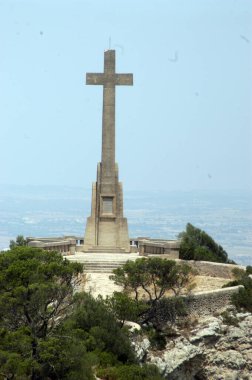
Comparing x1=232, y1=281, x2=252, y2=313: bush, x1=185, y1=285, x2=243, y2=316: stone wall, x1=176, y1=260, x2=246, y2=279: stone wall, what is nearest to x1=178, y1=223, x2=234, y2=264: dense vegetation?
x1=176, y1=260, x2=246, y2=279: stone wall

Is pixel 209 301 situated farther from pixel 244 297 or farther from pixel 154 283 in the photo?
pixel 154 283

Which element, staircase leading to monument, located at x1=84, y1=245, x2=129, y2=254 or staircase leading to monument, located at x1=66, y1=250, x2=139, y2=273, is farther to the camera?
staircase leading to monument, located at x1=84, y1=245, x2=129, y2=254

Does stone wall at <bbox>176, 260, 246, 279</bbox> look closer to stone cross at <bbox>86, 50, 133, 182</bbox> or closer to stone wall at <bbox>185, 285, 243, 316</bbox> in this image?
stone wall at <bbox>185, 285, 243, 316</bbox>

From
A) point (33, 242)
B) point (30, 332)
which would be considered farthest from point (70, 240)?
point (30, 332)

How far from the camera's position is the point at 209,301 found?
1275 inches

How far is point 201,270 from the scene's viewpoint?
36844 mm

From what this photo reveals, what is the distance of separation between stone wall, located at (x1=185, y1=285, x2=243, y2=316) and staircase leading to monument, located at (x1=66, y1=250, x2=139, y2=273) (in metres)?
4.87

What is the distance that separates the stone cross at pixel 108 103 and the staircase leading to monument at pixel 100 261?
4.23m

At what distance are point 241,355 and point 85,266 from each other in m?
8.10

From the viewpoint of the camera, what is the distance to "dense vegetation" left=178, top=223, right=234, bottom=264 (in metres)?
38.4

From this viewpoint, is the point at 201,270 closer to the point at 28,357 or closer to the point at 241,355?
the point at 241,355

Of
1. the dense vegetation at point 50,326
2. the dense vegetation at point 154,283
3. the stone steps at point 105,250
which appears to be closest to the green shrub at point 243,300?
the dense vegetation at point 154,283

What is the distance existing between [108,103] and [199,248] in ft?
27.1

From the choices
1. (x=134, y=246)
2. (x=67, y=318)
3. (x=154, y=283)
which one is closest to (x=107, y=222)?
(x=134, y=246)
